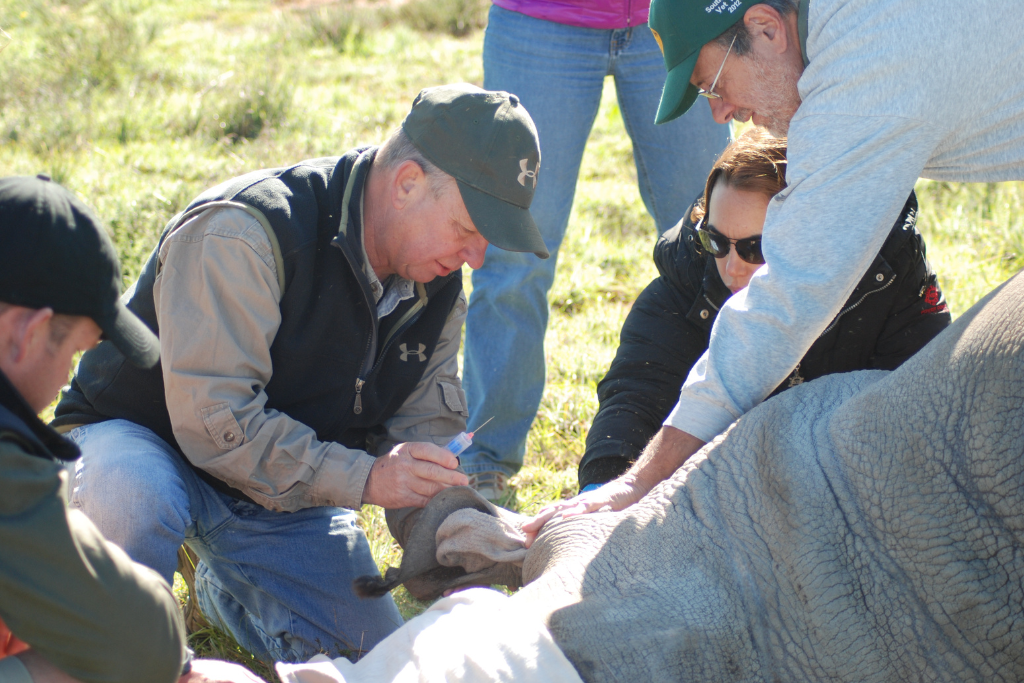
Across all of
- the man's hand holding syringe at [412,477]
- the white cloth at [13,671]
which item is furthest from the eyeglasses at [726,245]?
the white cloth at [13,671]

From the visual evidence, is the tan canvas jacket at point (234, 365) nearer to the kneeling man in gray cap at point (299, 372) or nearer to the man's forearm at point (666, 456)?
the kneeling man in gray cap at point (299, 372)

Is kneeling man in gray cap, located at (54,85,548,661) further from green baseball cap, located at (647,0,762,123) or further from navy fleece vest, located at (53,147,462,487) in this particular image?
green baseball cap, located at (647,0,762,123)

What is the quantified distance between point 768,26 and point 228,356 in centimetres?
152

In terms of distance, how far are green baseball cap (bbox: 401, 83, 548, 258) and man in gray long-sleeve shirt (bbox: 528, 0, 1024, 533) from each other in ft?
2.06

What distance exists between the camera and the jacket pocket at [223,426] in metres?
2.30

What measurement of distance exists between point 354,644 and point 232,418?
773 mm

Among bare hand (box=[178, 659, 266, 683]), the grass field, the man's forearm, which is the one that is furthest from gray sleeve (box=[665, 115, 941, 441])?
the grass field

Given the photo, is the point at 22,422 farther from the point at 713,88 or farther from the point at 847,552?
the point at 713,88

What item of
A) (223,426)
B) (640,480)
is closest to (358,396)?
(223,426)

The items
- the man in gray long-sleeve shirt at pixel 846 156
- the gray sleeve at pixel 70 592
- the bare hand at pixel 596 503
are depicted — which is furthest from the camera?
the bare hand at pixel 596 503

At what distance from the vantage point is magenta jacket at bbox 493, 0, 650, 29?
3.45 metres

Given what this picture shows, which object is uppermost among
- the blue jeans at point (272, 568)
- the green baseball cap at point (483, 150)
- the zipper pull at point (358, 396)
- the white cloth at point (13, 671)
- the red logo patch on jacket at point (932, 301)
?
the green baseball cap at point (483, 150)

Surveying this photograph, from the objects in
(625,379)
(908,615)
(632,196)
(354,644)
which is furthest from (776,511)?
(632,196)

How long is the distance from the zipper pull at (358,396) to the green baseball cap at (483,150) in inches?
20.7
